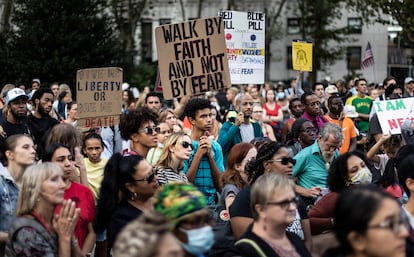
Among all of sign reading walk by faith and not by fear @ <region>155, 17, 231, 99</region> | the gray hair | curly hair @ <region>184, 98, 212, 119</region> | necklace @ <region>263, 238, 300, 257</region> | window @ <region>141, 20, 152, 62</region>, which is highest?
window @ <region>141, 20, 152, 62</region>

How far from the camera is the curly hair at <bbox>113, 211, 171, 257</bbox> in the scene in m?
3.75

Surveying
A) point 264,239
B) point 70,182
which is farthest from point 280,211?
point 70,182

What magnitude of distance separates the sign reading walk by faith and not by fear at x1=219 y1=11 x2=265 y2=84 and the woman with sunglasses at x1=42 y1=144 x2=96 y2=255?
5.75 meters

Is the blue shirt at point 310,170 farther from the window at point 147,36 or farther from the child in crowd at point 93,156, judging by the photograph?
the window at point 147,36

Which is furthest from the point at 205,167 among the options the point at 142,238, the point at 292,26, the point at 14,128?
the point at 292,26

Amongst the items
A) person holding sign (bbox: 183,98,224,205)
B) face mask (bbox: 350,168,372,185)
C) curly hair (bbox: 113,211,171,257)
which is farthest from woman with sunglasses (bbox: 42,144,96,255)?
curly hair (bbox: 113,211,171,257)

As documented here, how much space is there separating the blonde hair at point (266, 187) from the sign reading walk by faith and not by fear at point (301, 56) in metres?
11.1

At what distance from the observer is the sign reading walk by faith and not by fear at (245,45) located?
12.6 meters

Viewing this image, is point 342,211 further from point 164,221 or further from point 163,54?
point 163,54

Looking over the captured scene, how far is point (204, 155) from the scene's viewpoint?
866cm

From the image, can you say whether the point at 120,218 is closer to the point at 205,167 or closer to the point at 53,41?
the point at 205,167

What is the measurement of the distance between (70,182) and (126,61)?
2606 centimetres

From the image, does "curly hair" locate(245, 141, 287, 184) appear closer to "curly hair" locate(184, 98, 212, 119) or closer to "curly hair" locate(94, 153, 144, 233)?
"curly hair" locate(94, 153, 144, 233)

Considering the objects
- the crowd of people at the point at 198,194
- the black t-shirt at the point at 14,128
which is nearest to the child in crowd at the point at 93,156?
the crowd of people at the point at 198,194
